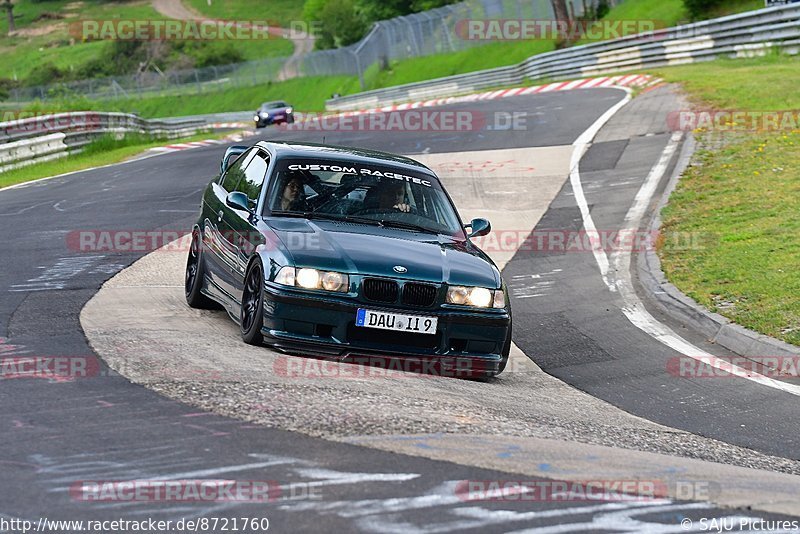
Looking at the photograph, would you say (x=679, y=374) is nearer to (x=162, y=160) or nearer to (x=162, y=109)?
(x=162, y=160)

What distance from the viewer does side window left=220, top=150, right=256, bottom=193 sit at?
1075 cm

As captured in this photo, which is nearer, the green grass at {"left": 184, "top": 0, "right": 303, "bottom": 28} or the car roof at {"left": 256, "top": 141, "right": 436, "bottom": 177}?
the car roof at {"left": 256, "top": 141, "right": 436, "bottom": 177}

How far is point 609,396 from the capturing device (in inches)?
352

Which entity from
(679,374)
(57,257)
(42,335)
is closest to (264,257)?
(42,335)

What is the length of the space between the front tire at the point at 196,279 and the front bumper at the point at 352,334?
2.13 metres

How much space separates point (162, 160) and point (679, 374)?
61.5 feet
